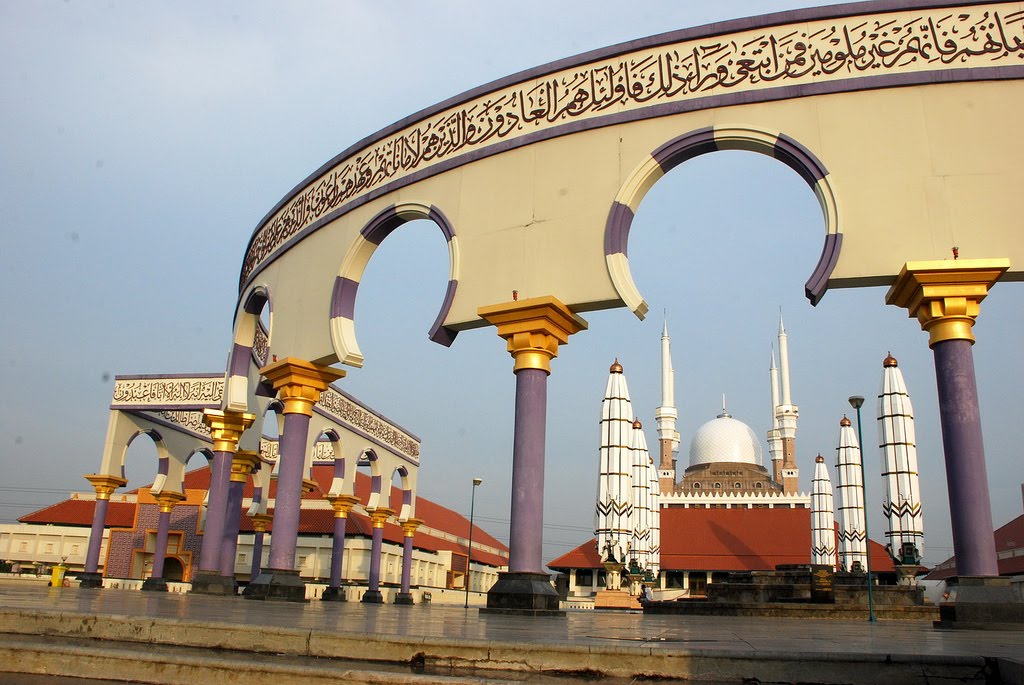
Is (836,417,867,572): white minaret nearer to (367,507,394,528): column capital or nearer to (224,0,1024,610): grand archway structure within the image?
(367,507,394,528): column capital

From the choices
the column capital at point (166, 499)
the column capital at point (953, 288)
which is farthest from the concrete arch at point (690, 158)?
the column capital at point (166, 499)

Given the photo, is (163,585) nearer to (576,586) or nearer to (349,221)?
(349,221)

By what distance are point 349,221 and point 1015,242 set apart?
380 inches

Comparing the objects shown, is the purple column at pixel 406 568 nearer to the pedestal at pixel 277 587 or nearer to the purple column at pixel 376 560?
the purple column at pixel 376 560

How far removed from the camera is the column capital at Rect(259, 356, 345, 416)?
12.9 metres

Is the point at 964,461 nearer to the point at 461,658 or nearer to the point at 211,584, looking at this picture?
the point at 461,658

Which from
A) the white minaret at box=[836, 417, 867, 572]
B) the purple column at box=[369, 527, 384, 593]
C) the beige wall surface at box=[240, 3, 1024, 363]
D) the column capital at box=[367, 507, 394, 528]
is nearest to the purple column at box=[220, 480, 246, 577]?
the beige wall surface at box=[240, 3, 1024, 363]

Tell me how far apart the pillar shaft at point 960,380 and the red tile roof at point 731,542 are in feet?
112

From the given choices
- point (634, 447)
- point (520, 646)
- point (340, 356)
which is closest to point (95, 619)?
point (520, 646)

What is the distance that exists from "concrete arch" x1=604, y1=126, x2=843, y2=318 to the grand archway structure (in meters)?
0.02

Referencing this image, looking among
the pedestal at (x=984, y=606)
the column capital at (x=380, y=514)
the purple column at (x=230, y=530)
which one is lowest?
the pedestal at (x=984, y=606)

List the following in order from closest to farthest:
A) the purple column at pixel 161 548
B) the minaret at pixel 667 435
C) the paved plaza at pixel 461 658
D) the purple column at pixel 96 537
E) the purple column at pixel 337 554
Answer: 1. the paved plaza at pixel 461 658
2. the purple column at pixel 96 537
3. the purple column at pixel 161 548
4. the purple column at pixel 337 554
5. the minaret at pixel 667 435

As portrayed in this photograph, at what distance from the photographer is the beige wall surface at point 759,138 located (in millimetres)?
8961

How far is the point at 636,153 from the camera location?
33.2 ft
